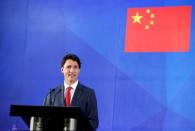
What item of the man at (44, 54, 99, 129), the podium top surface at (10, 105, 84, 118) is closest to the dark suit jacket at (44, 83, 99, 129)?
the man at (44, 54, 99, 129)

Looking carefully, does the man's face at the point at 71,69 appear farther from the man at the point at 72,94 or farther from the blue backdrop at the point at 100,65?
the blue backdrop at the point at 100,65

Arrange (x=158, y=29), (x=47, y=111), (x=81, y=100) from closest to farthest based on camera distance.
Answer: (x=47, y=111) < (x=81, y=100) < (x=158, y=29)

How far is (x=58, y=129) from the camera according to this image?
2820 mm

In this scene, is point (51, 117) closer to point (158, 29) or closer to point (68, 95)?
point (68, 95)

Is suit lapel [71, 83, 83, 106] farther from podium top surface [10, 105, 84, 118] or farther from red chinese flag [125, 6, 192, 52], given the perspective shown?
red chinese flag [125, 6, 192, 52]

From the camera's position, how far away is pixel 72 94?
336 cm

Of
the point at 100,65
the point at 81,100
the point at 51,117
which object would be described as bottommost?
the point at 51,117

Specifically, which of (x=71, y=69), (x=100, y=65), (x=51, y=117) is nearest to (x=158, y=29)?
(x=100, y=65)

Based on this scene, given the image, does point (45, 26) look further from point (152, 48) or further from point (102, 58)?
point (152, 48)

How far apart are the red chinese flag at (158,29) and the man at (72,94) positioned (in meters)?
2.05

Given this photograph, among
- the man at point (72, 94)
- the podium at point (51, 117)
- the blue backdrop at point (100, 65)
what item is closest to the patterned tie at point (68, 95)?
the man at point (72, 94)

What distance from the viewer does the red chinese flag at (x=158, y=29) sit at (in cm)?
517

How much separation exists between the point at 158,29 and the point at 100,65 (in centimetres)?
91

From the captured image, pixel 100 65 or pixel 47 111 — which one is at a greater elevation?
pixel 100 65
